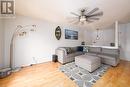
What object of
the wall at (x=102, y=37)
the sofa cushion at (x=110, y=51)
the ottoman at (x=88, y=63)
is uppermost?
the wall at (x=102, y=37)

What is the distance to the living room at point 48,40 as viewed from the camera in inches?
88.1

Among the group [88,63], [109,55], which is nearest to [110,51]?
[109,55]

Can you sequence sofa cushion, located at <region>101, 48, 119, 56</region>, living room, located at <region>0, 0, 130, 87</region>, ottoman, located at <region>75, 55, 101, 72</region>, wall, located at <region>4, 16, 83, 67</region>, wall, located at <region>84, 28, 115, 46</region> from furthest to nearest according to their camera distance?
1. wall, located at <region>84, 28, 115, 46</region>
2. sofa cushion, located at <region>101, 48, 119, 56</region>
3. wall, located at <region>4, 16, 83, 67</region>
4. ottoman, located at <region>75, 55, 101, 72</region>
5. living room, located at <region>0, 0, 130, 87</region>

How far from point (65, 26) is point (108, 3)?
2.90 metres

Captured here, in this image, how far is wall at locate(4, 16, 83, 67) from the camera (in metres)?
2.99

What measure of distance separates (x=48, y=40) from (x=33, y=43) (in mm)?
831

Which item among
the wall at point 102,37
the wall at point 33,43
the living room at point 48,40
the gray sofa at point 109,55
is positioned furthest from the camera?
the wall at point 102,37

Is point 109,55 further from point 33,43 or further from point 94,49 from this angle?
point 33,43

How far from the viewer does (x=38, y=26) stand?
3.76m

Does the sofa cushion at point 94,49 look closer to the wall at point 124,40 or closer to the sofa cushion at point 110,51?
the sofa cushion at point 110,51

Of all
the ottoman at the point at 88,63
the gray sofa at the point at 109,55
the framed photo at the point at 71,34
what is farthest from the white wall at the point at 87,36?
the ottoman at the point at 88,63

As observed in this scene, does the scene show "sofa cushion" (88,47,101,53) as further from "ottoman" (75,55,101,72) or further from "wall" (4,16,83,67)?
"wall" (4,16,83,67)

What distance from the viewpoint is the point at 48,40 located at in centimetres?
415

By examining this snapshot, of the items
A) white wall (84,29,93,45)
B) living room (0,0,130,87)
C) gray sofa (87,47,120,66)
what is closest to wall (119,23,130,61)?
living room (0,0,130,87)
